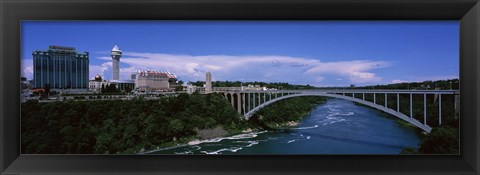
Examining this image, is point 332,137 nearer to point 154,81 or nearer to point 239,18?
point 154,81

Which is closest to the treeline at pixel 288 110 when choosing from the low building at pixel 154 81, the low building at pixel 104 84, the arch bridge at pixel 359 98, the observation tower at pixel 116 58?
the arch bridge at pixel 359 98

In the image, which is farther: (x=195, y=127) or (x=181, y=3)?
(x=195, y=127)

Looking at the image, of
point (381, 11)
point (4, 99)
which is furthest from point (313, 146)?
point (4, 99)

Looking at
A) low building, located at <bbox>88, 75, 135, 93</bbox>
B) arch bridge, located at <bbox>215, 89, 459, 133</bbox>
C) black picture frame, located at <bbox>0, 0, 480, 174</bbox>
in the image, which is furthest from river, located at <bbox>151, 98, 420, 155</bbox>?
black picture frame, located at <bbox>0, 0, 480, 174</bbox>

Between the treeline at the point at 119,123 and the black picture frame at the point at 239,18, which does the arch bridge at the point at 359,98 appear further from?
the black picture frame at the point at 239,18

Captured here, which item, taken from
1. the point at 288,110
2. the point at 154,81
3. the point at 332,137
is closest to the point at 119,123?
the point at 154,81

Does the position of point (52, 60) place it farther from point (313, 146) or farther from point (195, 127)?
point (313, 146)
